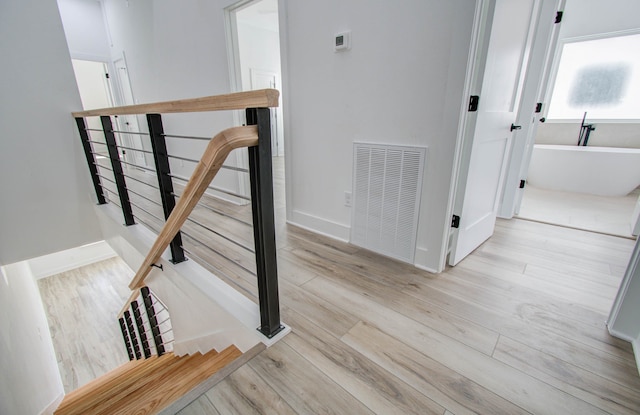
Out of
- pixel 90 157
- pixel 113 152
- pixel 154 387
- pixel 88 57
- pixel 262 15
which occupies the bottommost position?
pixel 154 387

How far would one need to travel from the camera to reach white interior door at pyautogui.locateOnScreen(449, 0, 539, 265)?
1.47 m

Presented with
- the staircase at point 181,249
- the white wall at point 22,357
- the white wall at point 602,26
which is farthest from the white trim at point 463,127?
the white wall at point 602,26

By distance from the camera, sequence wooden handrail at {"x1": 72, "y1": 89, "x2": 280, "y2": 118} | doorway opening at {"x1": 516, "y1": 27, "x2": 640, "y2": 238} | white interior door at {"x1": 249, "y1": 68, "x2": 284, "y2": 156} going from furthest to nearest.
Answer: white interior door at {"x1": 249, "y1": 68, "x2": 284, "y2": 156} < doorway opening at {"x1": 516, "y1": 27, "x2": 640, "y2": 238} < wooden handrail at {"x1": 72, "y1": 89, "x2": 280, "y2": 118}

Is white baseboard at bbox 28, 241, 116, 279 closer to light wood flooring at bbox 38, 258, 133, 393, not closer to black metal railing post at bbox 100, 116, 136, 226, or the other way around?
light wood flooring at bbox 38, 258, 133, 393

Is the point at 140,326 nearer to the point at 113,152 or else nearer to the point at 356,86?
the point at 113,152

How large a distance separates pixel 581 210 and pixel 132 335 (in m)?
4.98

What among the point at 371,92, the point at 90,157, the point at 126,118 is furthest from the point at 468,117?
the point at 126,118

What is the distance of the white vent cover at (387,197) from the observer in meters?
1.69

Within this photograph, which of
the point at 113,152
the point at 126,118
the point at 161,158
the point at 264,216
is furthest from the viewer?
the point at 126,118

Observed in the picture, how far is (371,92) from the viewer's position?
1.76 meters

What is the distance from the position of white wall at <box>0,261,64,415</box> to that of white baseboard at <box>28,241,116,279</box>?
1741 millimetres

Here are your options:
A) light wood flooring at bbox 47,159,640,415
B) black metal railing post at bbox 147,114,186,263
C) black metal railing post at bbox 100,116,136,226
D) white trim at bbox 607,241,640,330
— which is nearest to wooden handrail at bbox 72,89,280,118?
black metal railing post at bbox 147,114,186,263

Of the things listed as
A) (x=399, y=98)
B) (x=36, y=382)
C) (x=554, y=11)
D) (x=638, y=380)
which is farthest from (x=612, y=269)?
(x=36, y=382)

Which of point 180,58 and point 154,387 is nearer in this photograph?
point 154,387
